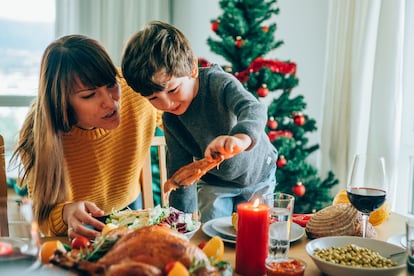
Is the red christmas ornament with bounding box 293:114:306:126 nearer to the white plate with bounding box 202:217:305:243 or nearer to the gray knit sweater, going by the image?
the gray knit sweater

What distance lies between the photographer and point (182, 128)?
1.85 metres

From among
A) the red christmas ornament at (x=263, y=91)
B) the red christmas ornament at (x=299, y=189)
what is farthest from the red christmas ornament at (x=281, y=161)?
the red christmas ornament at (x=263, y=91)

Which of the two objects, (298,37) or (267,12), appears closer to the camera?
→ (267,12)

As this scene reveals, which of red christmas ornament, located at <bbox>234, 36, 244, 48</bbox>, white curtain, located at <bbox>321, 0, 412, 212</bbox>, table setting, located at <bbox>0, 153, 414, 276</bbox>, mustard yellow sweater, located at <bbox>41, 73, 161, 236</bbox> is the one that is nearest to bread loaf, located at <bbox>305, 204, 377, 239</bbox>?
table setting, located at <bbox>0, 153, 414, 276</bbox>

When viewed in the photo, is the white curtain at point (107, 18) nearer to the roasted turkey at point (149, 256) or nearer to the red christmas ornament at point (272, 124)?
the red christmas ornament at point (272, 124)

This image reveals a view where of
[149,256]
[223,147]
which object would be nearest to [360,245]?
[223,147]

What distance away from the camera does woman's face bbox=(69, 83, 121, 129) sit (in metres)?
1.61

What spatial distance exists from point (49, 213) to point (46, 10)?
2556 mm

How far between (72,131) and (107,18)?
2.15m

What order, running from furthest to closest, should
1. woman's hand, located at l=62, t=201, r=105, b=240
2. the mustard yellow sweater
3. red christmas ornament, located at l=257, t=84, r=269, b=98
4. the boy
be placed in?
red christmas ornament, located at l=257, t=84, r=269, b=98 → the mustard yellow sweater → the boy → woman's hand, located at l=62, t=201, r=105, b=240

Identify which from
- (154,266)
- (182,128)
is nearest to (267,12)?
(182,128)

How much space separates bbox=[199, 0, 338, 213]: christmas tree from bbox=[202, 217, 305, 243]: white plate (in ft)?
4.40

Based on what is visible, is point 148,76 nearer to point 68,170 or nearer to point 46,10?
point 68,170

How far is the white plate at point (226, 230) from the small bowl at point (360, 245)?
0.35 feet
